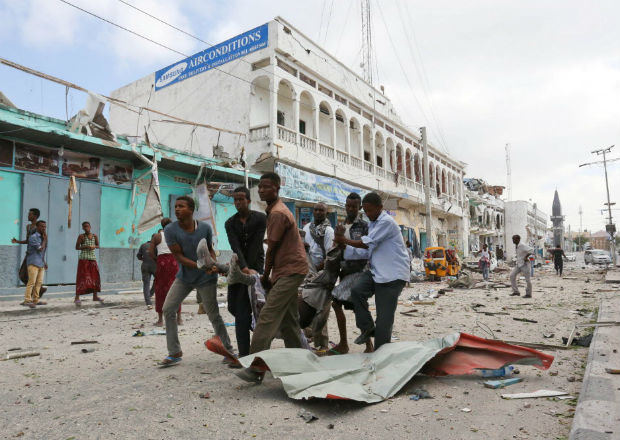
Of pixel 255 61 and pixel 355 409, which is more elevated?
pixel 255 61

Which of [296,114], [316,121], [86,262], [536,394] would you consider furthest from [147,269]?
[316,121]

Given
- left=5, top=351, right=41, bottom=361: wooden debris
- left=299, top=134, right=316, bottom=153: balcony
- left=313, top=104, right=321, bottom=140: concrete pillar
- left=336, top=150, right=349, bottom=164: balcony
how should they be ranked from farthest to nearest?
left=336, top=150, right=349, bottom=164: balcony < left=313, top=104, right=321, bottom=140: concrete pillar < left=299, top=134, right=316, bottom=153: balcony < left=5, top=351, right=41, bottom=361: wooden debris

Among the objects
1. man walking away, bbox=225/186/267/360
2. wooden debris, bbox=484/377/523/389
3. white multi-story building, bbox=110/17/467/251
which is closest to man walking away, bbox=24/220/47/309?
man walking away, bbox=225/186/267/360

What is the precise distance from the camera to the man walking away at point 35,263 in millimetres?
7531

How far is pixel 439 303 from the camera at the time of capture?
9.55m

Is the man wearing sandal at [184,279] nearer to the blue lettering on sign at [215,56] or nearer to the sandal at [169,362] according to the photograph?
the sandal at [169,362]

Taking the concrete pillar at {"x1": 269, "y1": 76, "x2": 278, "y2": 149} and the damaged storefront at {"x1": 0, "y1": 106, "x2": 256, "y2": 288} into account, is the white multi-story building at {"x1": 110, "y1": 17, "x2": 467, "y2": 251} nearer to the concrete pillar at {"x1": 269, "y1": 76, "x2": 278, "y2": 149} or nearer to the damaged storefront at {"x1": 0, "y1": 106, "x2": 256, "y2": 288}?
the concrete pillar at {"x1": 269, "y1": 76, "x2": 278, "y2": 149}

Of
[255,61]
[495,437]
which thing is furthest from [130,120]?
[495,437]

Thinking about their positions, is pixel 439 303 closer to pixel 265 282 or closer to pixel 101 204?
pixel 265 282

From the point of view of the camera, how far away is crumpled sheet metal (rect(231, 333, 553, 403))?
2920 millimetres

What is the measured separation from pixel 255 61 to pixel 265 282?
1514 cm

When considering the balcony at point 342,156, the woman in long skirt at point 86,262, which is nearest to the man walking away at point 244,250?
the woman in long skirt at point 86,262

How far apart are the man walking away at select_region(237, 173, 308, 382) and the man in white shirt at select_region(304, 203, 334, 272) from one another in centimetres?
110

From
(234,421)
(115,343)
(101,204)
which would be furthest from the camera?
(101,204)
